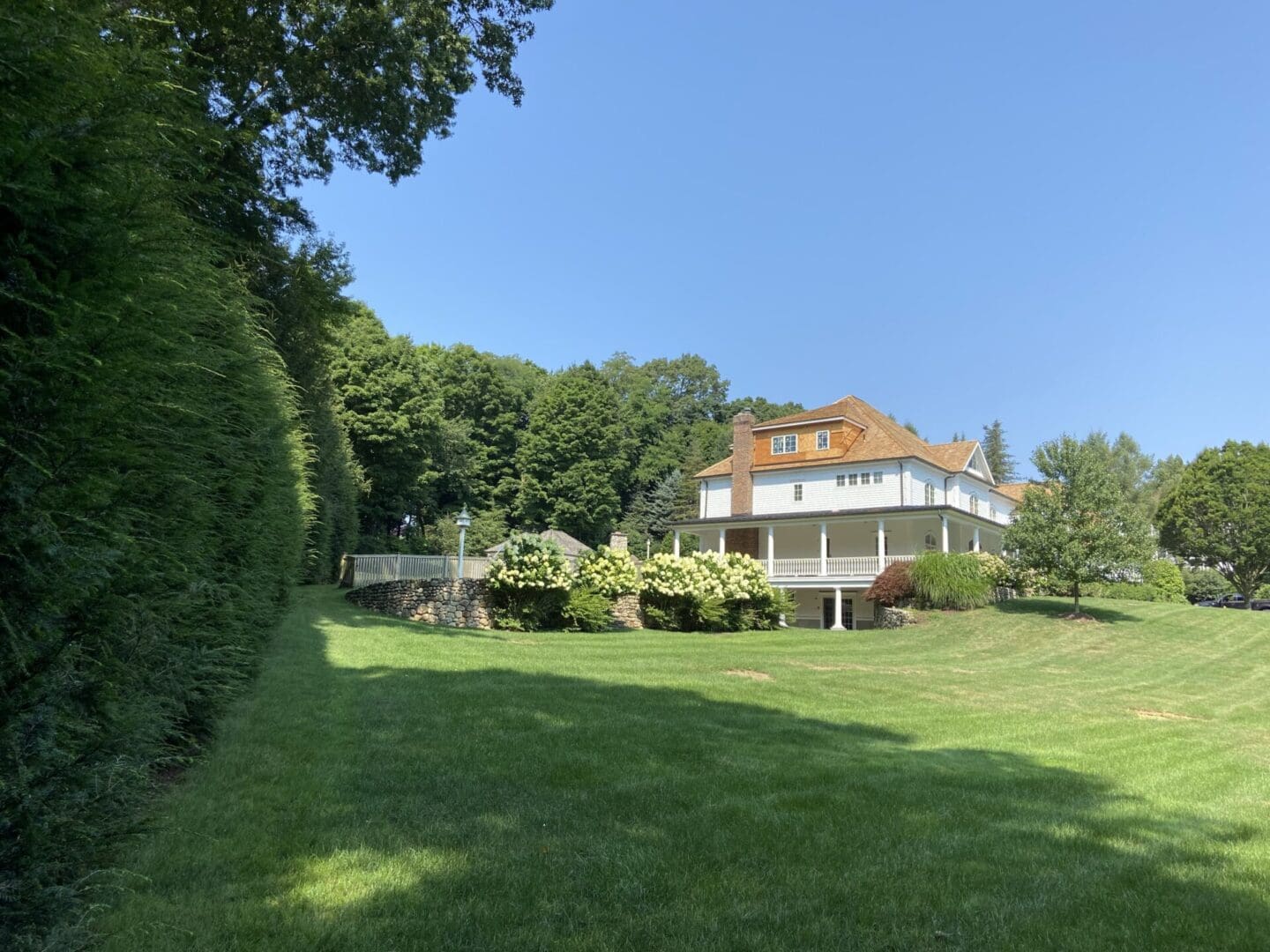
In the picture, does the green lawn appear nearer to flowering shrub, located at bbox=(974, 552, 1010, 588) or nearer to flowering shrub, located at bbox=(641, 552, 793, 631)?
flowering shrub, located at bbox=(641, 552, 793, 631)

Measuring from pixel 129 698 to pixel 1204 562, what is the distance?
2214 inches

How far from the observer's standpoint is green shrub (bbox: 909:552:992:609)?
74.6 ft

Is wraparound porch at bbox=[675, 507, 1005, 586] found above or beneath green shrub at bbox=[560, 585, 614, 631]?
above

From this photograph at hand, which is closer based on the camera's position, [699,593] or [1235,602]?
[699,593]

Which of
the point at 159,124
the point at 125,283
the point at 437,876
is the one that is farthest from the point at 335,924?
the point at 159,124

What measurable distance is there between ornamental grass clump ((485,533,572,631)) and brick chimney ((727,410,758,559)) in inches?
656

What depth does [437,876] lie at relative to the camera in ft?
11.3

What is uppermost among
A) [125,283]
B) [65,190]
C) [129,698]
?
[65,190]

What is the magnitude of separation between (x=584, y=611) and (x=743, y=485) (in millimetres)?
17275

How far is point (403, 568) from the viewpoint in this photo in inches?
1033

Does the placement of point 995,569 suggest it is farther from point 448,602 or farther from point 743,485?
point 448,602

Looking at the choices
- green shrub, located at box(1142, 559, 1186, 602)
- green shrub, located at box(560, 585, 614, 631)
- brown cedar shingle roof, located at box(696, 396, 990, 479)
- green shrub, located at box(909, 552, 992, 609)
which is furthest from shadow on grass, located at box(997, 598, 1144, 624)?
green shrub, located at box(1142, 559, 1186, 602)

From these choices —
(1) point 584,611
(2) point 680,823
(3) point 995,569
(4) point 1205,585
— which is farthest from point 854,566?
(4) point 1205,585

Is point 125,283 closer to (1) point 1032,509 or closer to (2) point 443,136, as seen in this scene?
(2) point 443,136
